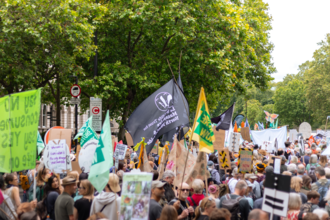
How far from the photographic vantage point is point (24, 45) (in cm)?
1675

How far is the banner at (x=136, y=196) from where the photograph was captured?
185 inches

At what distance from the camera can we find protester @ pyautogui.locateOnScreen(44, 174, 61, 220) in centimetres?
595

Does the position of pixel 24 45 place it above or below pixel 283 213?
above

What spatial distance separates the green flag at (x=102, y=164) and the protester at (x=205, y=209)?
132cm

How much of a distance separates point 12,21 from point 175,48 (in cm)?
895

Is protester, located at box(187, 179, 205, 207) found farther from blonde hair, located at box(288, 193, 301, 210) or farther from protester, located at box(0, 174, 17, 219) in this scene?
protester, located at box(0, 174, 17, 219)

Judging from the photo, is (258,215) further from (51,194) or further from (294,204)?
(51,194)

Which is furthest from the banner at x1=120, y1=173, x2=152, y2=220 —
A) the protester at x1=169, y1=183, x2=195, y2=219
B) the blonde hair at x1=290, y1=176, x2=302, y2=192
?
the blonde hair at x1=290, y1=176, x2=302, y2=192

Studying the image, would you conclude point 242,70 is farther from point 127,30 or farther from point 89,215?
point 89,215

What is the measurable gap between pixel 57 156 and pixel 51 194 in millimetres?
1986

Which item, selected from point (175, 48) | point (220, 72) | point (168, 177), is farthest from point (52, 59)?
point (168, 177)

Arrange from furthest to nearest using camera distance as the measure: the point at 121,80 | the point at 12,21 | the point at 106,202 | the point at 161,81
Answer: the point at 161,81 < the point at 121,80 < the point at 12,21 < the point at 106,202

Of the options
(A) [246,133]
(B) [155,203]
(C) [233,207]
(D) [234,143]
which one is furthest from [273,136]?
(B) [155,203]

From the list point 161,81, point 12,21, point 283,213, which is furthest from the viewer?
point 161,81
